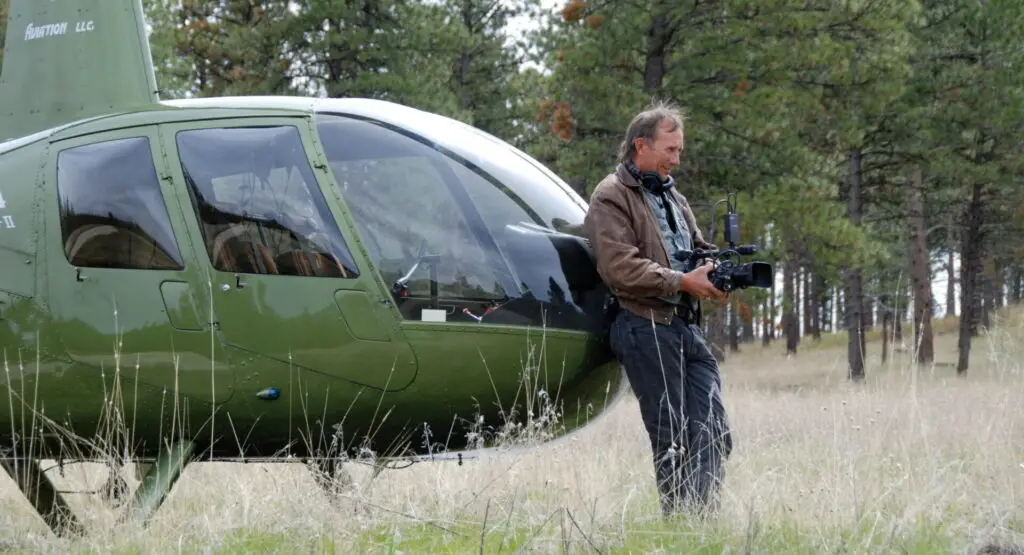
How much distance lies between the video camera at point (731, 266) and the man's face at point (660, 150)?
1.15 feet

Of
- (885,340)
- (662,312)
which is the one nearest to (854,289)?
(885,340)

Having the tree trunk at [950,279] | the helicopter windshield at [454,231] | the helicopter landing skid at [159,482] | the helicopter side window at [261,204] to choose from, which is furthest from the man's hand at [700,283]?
the tree trunk at [950,279]

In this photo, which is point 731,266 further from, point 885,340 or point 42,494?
point 885,340

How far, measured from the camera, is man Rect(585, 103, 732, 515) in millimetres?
4219

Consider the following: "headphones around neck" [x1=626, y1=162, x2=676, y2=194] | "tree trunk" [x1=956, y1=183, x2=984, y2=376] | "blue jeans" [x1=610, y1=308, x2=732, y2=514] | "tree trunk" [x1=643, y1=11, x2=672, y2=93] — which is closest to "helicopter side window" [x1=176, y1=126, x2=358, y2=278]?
"blue jeans" [x1=610, y1=308, x2=732, y2=514]

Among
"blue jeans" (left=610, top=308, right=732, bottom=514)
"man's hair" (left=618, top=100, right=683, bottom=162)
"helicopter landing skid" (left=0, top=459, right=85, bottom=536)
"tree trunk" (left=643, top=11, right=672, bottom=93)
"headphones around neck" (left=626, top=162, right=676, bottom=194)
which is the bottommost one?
"helicopter landing skid" (left=0, top=459, right=85, bottom=536)

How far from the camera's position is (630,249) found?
13.8ft

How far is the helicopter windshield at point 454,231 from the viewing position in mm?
4160

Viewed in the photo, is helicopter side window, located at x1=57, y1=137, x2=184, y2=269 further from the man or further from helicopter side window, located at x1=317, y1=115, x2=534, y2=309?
the man

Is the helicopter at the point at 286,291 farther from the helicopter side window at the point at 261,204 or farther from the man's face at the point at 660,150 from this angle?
the man's face at the point at 660,150

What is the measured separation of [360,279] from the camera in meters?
4.14

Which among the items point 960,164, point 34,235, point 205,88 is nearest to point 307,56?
point 205,88

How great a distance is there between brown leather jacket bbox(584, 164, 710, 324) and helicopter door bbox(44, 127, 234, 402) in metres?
1.60

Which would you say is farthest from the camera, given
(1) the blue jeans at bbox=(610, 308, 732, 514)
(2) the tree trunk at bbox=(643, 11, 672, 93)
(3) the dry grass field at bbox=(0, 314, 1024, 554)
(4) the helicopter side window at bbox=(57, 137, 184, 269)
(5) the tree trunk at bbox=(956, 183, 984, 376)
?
(5) the tree trunk at bbox=(956, 183, 984, 376)
